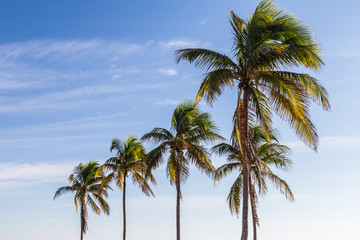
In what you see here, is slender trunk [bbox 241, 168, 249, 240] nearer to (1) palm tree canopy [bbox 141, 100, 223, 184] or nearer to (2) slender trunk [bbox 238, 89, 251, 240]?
(2) slender trunk [bbox 238, 89, 251, 240]

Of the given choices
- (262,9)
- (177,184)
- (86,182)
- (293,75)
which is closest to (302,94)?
(293,75)

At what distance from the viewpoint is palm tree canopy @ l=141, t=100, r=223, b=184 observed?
28.5 meters

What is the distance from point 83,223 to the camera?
42.9 meters

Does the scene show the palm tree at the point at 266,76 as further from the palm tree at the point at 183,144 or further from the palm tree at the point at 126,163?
the palm tree at the point at 126,163

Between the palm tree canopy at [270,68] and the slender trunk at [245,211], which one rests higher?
the palm tree canopy at [270,68]

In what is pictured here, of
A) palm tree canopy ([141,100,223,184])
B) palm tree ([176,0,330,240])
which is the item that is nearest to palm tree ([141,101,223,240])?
palm tree canopy ([141,100,223,184])

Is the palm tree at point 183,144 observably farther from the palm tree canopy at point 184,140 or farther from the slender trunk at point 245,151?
the slender trunk at point 245,151

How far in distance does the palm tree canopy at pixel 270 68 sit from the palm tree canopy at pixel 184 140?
Result: 11455 millimetres

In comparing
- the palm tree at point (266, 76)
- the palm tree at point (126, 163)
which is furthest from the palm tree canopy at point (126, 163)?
the palm tree at point (266, 76)

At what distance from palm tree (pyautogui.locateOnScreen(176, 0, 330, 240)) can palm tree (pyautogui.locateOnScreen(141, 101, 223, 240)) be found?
11501 millimetres

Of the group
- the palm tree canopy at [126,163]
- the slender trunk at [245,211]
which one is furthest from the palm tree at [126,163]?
the slender trunk at [245,211]

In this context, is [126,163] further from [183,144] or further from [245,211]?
[245,211]

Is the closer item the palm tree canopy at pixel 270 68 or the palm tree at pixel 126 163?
the palm tree canopy at pixel 270 68

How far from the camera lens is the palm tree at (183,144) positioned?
28547 millimetres
